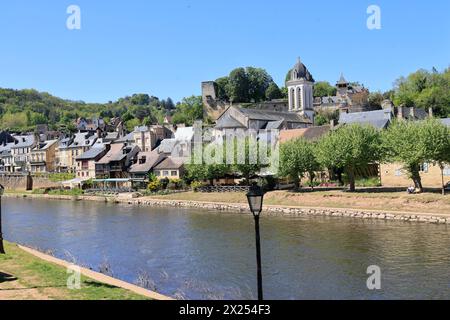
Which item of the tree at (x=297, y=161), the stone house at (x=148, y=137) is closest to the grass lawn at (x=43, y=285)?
the tree at (x=297, y=161)

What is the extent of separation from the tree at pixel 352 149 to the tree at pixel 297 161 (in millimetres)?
2894

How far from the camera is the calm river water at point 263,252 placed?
18.7 m

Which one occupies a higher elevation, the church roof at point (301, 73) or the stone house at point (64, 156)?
the church roof at point (301, 73)

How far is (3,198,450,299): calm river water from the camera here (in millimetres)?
18703

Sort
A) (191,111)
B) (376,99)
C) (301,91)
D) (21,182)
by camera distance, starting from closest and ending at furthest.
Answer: (21,182) < (301,91) < (376,99) < (191,111)

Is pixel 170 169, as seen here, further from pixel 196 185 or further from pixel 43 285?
pixel 43 285

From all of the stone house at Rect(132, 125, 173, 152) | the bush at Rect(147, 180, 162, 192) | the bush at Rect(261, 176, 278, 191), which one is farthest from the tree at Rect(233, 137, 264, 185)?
the stone house at Rect(132, 125, 173, 152)

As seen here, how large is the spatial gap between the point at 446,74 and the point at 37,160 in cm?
9023

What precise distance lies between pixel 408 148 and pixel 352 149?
19.7 feet

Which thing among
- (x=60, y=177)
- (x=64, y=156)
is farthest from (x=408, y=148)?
(x=64, y=156)

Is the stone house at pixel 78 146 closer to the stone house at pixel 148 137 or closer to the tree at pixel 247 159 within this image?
the stone house at pixel 148 137

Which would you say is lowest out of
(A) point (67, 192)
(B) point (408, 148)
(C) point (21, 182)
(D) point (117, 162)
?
(A) point (67, 192)

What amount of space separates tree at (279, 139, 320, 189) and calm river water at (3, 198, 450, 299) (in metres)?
10.7

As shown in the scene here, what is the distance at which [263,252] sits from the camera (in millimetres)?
25844
